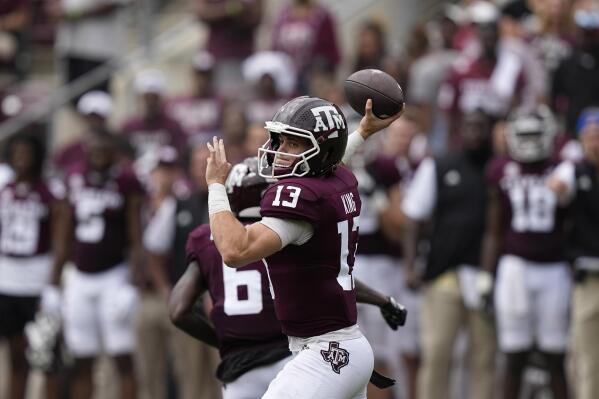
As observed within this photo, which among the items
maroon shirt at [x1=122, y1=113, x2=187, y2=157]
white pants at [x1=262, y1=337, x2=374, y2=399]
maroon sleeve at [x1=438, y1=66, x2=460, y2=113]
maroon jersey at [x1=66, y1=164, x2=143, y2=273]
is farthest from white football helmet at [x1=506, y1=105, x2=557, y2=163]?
white pants at [x1=262, y1=337, x2=374, y2=399]

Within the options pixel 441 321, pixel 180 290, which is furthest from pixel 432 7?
pixel 180 290

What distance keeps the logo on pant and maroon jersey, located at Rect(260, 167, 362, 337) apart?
80 millimetres

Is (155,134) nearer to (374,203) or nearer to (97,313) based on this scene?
(97,313)

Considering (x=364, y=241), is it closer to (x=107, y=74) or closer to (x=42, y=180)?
(x=42, y=180)

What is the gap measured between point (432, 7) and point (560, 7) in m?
3.39

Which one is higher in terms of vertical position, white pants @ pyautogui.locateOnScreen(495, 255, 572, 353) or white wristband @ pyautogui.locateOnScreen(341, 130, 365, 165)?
white wristband @ pyautogui.locateOnScreen(341, 130, 365, 165)

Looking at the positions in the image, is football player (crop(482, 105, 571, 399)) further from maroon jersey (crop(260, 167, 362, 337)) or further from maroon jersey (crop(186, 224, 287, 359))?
maroon jersey (crop(260, 167, 362, 337))

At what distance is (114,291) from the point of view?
936 cm

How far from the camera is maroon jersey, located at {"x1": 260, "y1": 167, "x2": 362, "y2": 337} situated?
510cm

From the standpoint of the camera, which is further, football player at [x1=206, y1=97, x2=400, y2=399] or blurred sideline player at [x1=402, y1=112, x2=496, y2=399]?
blurred sideline player at [x1=402, y1=112, x2=496, y2=399]

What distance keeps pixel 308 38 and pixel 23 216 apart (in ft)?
11.3

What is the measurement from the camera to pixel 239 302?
19.5 feet

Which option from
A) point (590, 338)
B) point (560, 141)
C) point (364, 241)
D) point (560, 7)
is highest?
point (560, 7)

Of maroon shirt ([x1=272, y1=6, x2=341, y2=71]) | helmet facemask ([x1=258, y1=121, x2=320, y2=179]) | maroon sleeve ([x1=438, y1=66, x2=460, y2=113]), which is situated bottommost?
helmet facemask ([x1=258, y1=121, x2=320, y2=179])
